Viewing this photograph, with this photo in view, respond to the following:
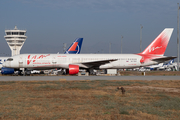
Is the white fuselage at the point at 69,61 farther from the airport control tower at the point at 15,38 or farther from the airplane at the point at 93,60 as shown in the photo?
the airport control tower at the point at 15,38

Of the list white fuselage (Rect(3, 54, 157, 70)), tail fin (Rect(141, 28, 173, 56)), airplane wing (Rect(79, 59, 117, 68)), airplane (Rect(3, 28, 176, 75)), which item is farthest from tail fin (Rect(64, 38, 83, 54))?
tail fin (Rect(141, 28, 173, 56))

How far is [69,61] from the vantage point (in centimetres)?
3562

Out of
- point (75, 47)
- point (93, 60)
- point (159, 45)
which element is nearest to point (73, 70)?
point (93, 60)

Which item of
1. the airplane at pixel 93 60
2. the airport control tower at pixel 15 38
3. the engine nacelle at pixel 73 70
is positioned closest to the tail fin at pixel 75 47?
the airplane at pixel 93 60

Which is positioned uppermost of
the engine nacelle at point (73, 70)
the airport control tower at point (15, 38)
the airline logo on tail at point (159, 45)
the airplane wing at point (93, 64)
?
the airport control tower at point (15, 38)

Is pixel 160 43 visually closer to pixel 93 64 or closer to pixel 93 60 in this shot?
pixel 93 60

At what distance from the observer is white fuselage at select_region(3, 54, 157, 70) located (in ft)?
114

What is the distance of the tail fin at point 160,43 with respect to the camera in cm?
3709

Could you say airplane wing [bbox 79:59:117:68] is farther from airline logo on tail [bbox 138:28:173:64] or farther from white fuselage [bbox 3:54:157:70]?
airline logo on tail [bbox 138:28:173:64]

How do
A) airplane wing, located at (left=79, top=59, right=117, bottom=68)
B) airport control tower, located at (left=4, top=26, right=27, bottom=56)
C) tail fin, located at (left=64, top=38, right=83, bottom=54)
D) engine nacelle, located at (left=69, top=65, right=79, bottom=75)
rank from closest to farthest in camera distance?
engine nacelle, located at (left=69, top=65, right=79, bottom=75), airplane wing, located at (left=79, top=59, right=117, bottom=68), tail fin, located at (left=64, top=38, right=83, bottom=54), airport control tower, located at (left=4, top=26, right=27, bottom=56)

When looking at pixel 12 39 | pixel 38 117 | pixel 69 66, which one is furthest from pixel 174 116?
pixel 12 39

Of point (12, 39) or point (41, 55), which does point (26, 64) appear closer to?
point (41, 55)

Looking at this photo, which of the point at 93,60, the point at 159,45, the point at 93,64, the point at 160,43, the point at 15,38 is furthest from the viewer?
the point at 15,38

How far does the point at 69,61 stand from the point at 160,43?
608 inches
